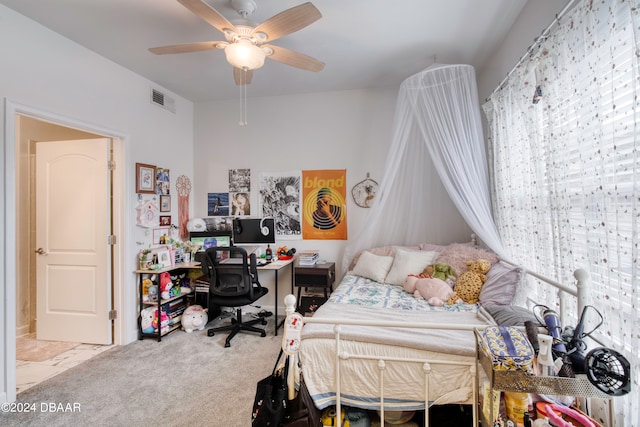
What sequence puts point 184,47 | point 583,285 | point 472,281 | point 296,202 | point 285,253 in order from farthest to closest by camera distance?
point 296,202, point 285,253, point 472,281, point 184,47, point 583,285

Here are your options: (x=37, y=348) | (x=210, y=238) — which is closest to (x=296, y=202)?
(x=210, y=238)

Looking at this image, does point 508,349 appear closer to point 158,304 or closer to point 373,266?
point 373,266

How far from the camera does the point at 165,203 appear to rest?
3.55 metres

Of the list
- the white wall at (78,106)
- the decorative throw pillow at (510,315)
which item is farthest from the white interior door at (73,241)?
the decorative throw pillow at (510,315)

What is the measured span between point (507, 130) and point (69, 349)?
15.0 feet

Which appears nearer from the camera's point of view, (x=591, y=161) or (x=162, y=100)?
(x=591, y=161)

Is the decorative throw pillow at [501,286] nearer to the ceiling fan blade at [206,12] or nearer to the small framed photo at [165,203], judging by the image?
the ceiling fan blade at [206,12]

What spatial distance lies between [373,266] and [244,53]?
2.25m

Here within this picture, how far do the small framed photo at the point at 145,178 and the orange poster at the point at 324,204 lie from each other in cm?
178

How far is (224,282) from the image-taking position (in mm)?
3033

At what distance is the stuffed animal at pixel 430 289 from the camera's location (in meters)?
2.33

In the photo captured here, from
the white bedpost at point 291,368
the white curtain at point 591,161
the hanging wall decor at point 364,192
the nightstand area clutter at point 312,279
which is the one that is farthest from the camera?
the hanging wall decor at point 364,192

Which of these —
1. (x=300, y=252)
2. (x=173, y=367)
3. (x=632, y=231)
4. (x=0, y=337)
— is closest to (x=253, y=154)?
(x=300, y=252)

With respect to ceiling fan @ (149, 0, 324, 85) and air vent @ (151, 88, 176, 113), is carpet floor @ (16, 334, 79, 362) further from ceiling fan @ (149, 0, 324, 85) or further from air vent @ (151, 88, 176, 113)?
ceiling fan @ (149, 0, 324, 85)
